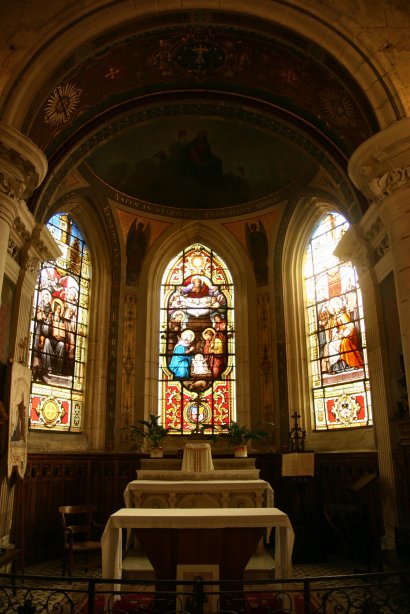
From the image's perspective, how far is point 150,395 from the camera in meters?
12.3

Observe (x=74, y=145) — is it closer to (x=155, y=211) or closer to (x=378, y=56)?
(x=155, y=211)

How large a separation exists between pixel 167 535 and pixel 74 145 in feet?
23.6

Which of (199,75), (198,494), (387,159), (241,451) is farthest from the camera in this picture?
(241,451)

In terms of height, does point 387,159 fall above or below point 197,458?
above

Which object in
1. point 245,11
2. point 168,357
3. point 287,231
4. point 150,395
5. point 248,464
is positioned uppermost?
point 245,11

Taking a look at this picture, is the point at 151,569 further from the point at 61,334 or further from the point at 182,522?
the point at 61,334

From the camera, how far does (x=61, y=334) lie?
458 inches

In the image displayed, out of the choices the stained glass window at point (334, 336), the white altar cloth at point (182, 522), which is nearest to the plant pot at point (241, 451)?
the stained glass window at point (334, 336)

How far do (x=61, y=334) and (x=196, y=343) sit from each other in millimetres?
3208

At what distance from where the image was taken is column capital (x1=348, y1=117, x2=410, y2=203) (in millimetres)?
7129

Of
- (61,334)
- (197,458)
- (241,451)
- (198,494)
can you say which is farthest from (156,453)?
(61,334)

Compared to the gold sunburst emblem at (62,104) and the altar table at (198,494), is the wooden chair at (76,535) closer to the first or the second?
the altar table at (198,494)

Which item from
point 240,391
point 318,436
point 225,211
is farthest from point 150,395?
point 225,211

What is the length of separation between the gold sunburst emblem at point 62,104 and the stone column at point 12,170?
5.85 ft
